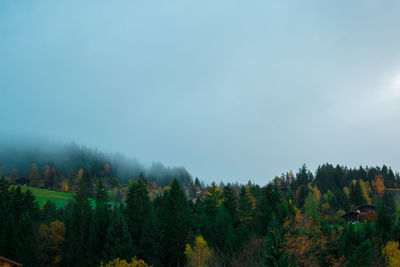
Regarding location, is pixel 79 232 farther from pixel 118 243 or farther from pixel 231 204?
pixel 231 204

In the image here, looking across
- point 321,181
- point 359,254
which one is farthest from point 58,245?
point 321,181

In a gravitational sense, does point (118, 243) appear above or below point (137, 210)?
below

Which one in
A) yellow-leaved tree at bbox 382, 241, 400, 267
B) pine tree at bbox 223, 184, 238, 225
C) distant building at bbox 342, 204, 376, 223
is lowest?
yellow-leaved tree at bbox 382, 241, 400, 267

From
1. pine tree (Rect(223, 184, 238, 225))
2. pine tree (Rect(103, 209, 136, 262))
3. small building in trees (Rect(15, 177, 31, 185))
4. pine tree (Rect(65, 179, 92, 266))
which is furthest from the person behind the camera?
small building in trees (Rect(15, 177, 31, 185))

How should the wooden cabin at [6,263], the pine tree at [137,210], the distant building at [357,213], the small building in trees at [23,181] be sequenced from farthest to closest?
the small building in trees at [23,181]
the distant building at [357,213]
the pine tree at [137,210]
the wooden cabin at [6,263]

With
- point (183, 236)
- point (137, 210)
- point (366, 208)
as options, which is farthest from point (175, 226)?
point (366, 208)

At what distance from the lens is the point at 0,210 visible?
5331 cm

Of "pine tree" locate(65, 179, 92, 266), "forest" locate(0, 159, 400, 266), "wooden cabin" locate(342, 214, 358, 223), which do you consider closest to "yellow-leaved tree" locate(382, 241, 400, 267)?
"forest" locate(0, 159, 400, 266)

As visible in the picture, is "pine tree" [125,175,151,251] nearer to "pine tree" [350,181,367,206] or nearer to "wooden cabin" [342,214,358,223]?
"wooden cabin" [342,214,358,223]

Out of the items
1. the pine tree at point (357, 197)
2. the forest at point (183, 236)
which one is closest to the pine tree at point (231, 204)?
the forest at point (183, 236)

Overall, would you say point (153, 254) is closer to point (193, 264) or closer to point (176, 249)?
point (176, 249)

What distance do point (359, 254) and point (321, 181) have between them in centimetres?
12534

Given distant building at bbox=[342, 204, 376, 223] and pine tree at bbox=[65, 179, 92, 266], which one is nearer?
pine tree at bbox=[65, 179, 92, 266]

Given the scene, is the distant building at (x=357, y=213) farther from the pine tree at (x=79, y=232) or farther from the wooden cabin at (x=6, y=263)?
the wooden cabin at (x=6, y=263)
